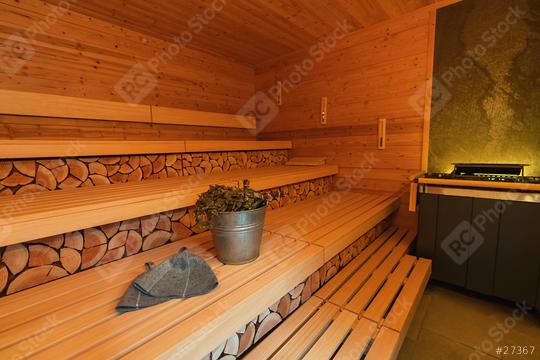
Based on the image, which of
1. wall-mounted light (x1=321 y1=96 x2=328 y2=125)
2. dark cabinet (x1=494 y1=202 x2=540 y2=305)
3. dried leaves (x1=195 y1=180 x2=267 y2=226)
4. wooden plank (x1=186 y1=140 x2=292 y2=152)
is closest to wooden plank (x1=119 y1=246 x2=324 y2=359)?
dried leaves (x1=195 y1=180 x2=267 y2=226)

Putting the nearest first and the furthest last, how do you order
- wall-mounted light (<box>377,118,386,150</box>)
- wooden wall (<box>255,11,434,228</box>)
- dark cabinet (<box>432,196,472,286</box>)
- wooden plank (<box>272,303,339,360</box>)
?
wooden plank (<box>272,303,339,360</box>), dark cabinet (<box>432,196,472,286</box>), wooden wall (<box>255,11,434,228</box>), wall-mounted light (<box>377,118,386,150</box>)

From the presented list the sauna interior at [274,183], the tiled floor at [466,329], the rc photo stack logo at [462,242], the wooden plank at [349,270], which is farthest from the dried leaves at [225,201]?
the rc photo stack logo at [462,242]

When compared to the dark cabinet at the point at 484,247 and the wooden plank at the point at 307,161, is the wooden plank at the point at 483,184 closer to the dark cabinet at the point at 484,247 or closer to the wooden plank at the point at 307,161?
the dark cabinet at the point at 484,247

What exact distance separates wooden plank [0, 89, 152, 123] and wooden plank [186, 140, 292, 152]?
0.87 meters

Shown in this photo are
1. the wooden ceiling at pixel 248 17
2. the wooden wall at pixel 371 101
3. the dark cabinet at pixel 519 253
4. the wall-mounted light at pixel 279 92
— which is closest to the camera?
the dark cabinet at pixel 519 253

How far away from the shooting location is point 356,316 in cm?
138

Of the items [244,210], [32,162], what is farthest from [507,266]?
[32,162]

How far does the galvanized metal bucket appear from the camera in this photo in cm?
122

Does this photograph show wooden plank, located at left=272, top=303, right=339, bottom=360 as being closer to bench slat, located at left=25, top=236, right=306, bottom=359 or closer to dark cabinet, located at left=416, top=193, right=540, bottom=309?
bench slat, located at left=25, top=236, right=306, bottom=359

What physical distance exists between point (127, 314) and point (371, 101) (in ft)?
9.52

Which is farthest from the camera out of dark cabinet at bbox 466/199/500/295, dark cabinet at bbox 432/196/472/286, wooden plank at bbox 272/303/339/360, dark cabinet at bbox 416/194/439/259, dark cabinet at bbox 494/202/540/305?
dark cabinet at bbox 416/194/439/259

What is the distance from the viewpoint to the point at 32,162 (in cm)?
141

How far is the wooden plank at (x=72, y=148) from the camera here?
4.20 feet

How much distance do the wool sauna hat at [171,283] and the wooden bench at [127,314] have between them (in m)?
0.03
